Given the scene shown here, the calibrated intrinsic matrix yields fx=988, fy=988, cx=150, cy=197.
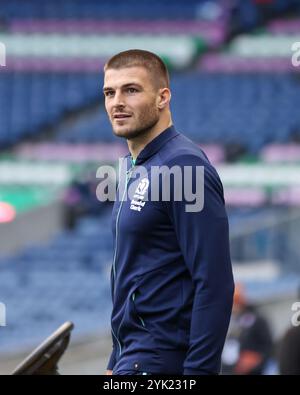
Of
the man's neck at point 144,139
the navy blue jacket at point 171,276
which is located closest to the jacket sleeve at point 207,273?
the navy blue jacket at point 171,276

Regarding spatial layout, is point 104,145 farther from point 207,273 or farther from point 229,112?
point 207,273

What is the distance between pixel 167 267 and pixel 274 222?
29.0ft

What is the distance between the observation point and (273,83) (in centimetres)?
1556

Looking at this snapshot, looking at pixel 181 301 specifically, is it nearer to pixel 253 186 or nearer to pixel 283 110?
pixel 253 186

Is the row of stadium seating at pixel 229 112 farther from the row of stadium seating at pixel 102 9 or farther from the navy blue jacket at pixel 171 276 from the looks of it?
the navy blue jacket at pixel 171 276

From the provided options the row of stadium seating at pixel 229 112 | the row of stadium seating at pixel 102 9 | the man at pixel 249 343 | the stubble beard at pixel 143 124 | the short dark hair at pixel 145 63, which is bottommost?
the man at pixel 249 343

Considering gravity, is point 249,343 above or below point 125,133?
below

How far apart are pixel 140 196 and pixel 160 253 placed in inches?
6.1

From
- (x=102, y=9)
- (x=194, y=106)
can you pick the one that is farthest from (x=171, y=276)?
(x=102, y=9)

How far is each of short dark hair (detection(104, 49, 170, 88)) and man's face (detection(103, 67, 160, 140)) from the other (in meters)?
0.01

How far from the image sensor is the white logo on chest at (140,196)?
247cm

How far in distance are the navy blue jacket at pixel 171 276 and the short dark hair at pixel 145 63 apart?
13 centimetres

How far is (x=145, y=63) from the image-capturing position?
251 cm
